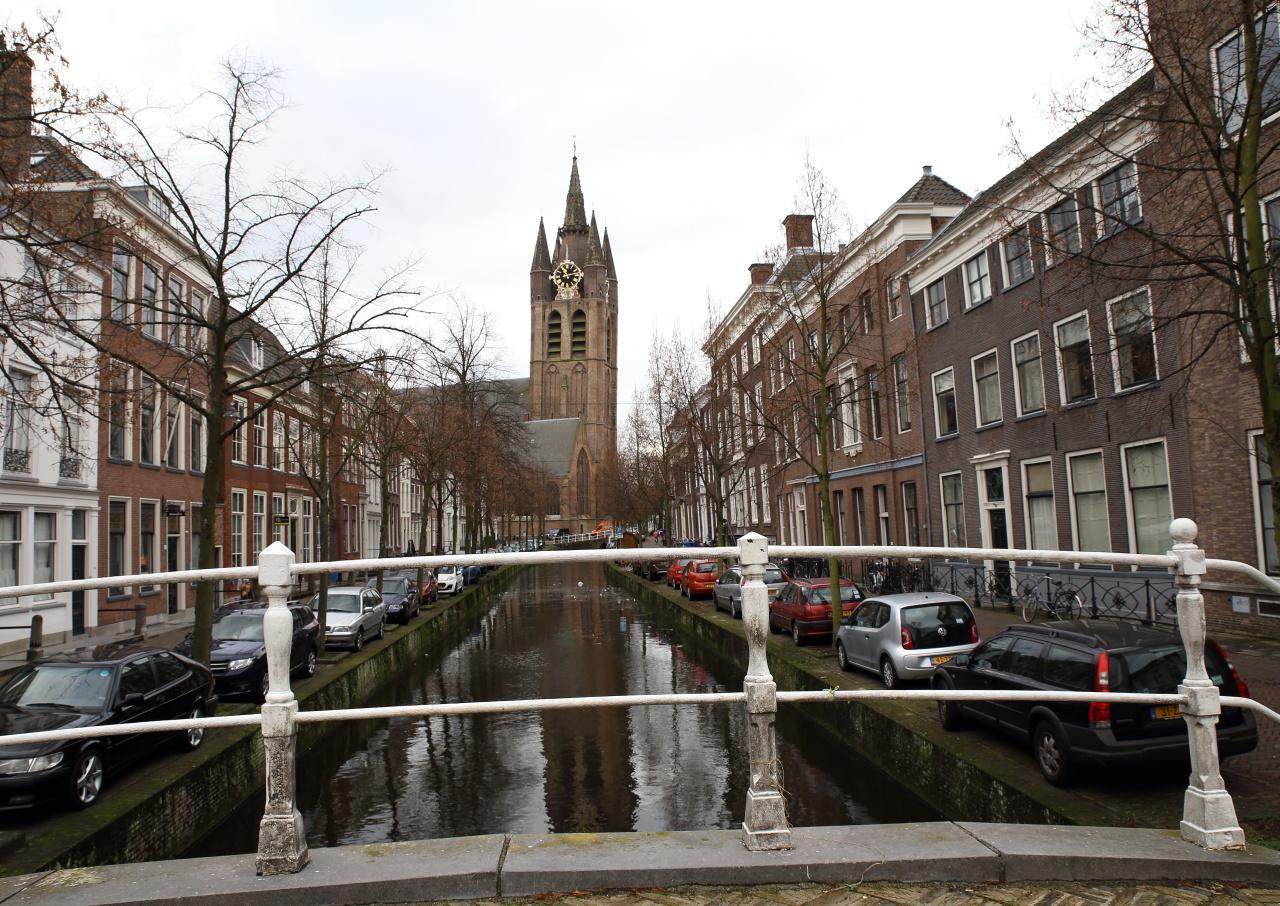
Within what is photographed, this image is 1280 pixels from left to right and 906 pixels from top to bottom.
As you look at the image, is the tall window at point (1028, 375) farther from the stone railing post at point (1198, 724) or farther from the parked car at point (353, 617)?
the stone railing post at point (1198, 724)

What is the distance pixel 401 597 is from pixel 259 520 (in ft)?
43.0

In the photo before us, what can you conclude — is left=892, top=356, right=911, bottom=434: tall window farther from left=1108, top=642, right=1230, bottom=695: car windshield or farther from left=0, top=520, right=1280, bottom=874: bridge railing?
left=0, top=520, right=1280, bottom=874: bridge railing

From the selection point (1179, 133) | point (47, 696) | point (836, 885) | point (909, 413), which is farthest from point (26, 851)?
point (909, 413)

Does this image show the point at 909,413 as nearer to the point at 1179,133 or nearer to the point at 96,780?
the point at 1179,133

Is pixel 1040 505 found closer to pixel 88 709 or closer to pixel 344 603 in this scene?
pixel 344 603

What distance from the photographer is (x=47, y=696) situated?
336 inches

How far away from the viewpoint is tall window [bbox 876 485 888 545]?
30.1m

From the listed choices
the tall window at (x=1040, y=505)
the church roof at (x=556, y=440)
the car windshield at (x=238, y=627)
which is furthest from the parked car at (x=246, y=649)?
the church roof at (x=556, y=440)

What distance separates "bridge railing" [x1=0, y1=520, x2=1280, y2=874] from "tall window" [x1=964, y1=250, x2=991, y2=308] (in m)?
21.3

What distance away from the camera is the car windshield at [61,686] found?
27.7 feet

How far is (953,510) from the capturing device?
2569 centimetres

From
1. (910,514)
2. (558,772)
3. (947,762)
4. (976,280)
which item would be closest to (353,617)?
(558,772)

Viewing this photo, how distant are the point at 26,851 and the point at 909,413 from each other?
26057 mm

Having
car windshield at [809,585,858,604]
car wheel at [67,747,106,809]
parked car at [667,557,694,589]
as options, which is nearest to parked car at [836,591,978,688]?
car windshield at [809,585,858,604]
